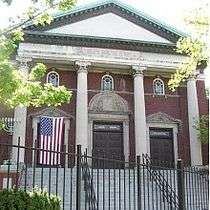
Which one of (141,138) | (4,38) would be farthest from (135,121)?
(4,38)

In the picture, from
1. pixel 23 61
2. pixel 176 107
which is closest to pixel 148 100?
pixel 176 107

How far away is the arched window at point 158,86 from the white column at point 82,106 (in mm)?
4623

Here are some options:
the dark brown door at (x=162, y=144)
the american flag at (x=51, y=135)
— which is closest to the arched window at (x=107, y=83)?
the dark brown door at (x=162, y=144)

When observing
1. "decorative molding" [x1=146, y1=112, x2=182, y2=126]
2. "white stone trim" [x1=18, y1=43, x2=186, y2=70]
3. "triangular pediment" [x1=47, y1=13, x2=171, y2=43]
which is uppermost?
"triangular pediment" [x1=47, y1=13, x2=171, y2=43]

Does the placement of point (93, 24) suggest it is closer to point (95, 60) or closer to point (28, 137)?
point (95, 60)

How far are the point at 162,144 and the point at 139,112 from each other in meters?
2.93

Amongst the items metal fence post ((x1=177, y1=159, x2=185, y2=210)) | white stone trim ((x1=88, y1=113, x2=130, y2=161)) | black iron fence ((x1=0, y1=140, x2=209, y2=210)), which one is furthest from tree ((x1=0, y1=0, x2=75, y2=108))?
white stone trim ((x1=88, y1=113, x2=130, y2=161))

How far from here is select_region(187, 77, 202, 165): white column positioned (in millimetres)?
24375

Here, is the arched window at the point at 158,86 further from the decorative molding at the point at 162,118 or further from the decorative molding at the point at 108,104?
the decorative molding at the point at 108,104

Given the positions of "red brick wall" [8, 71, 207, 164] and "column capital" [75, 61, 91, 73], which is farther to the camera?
"red brick wall" [8, 71, 207, 164]

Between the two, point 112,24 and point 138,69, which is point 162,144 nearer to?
point 138,69

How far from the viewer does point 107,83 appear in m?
26.3

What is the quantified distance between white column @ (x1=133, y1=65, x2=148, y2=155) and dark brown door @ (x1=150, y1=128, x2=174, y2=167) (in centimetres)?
180

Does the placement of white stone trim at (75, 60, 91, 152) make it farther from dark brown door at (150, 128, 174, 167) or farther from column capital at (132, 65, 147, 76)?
dark brown door at (150, 128, 174, 167)
